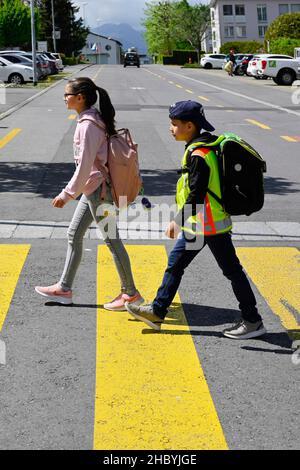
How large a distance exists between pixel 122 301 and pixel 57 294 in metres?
0.54

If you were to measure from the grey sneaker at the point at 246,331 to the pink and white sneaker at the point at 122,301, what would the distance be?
87 cm

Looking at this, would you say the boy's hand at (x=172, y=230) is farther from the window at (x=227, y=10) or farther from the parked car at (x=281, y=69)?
the window at (x=227, y=10)

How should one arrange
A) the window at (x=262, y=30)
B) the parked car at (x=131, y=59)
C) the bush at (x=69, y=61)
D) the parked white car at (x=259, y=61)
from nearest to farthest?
the parked white car at (x=259, y=61)
the parked car at (x=131, y=59)
the bush at (x=69, y=61)
the window at (x=262, y=30)

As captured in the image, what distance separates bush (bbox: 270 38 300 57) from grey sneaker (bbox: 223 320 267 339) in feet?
170

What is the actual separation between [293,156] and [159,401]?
37.2 ft

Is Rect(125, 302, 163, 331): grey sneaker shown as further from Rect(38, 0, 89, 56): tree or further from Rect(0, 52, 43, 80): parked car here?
Rect(38, 0, 89, 56): tree

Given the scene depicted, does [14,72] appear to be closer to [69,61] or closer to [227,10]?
[69,61]

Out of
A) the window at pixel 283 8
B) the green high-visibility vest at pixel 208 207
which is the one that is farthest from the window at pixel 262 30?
the green high-visibility vest at pixel 208 207

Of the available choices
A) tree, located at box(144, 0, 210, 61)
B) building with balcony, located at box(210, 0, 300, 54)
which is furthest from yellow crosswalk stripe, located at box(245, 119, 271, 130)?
building with balcony, located at box(210, 0, 300, 54)

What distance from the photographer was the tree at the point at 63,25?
10762cm

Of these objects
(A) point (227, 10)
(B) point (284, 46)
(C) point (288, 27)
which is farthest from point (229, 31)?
(B) point (284, 46)

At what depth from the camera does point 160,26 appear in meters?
137

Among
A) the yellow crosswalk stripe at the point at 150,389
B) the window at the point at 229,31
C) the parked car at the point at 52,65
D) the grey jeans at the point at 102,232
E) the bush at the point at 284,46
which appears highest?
the window at the point at 229,31

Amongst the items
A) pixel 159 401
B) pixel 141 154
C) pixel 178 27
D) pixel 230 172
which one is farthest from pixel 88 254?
pixel 178 27
